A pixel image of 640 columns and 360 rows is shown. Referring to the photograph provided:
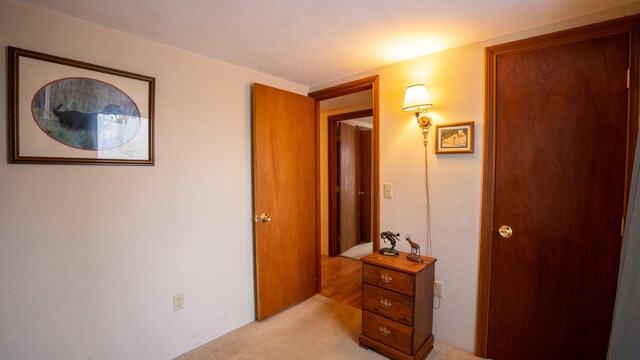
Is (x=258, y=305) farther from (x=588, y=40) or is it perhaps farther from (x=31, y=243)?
(x=588, y=40)

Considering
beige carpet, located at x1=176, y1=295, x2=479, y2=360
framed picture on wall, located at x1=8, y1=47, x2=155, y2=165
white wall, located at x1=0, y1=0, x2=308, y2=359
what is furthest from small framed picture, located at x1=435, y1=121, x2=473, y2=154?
framed picture on wall, located at x1=8, y1=47, x2=155, y2=165

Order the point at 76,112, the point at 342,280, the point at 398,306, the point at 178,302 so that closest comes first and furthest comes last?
the point at 76,112
the point at 398,306
the point at 178,302
the point at 342,280

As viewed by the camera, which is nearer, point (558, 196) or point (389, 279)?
point (558, 196)

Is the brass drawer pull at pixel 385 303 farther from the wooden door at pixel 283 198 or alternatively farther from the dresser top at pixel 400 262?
the wooden door at pixel 283 198

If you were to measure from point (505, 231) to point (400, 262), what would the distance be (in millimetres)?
724

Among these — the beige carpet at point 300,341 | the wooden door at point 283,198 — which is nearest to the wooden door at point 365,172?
the wooden door at point 283,198

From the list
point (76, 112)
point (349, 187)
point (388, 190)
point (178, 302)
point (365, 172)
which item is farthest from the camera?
point (365, 172)

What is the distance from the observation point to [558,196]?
1.70 metres

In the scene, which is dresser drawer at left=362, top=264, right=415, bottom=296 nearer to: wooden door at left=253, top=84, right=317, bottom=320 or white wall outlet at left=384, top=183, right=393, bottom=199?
white wall outlet at left=384, top=183, right=393, bottom=199

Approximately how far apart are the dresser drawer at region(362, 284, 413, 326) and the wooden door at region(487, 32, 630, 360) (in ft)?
1.98

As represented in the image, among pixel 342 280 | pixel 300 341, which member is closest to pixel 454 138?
pixel 300 341

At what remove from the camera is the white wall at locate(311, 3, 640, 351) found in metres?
1.97

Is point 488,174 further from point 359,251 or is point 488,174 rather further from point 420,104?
point 359,251

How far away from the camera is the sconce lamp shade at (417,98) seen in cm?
204
